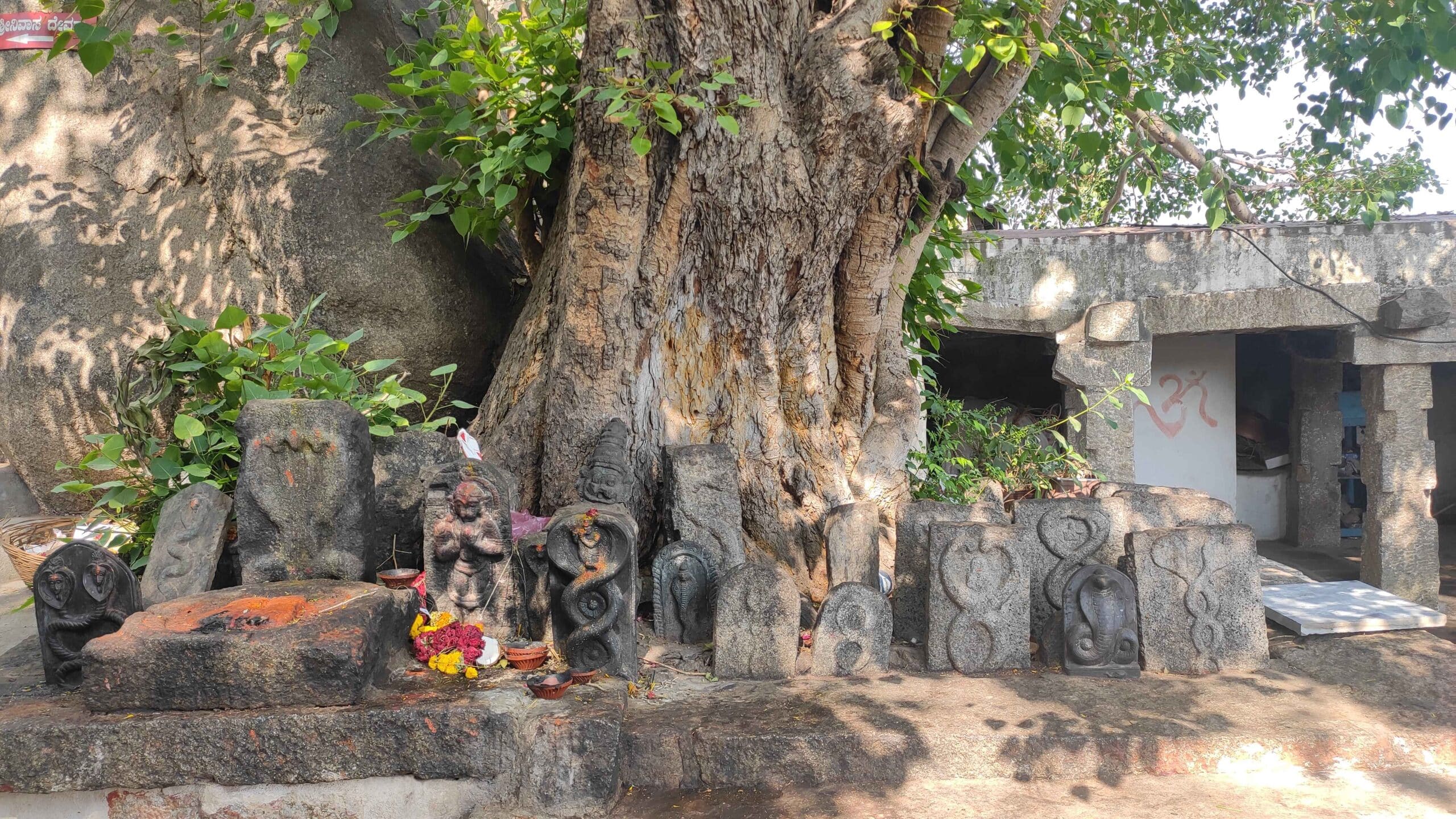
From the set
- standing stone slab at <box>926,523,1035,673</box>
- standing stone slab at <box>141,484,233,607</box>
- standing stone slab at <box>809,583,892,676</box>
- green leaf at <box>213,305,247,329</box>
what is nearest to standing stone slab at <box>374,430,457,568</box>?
standing stone slab at <box>141,484,233,607</box>

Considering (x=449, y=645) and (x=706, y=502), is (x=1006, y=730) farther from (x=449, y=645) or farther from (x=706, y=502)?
(x=449, y=645)

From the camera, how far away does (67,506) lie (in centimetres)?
557

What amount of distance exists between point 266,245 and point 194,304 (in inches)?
21.9

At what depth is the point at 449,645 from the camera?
3.38 meters

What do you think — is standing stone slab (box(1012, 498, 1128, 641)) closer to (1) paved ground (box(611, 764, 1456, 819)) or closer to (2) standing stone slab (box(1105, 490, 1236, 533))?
(2) standing stone slab (box(1105, 490, 1236, 533))

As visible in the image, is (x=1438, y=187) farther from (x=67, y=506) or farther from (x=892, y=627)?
(x=67, y=506)

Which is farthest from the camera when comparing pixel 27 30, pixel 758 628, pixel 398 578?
pixel 27 30

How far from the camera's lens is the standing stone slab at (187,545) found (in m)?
3.62

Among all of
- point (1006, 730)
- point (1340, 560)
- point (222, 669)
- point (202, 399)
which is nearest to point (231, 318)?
point (202, 399)

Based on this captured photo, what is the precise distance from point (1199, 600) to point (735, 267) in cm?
242

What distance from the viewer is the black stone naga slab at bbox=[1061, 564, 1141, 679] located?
3629 millimetres

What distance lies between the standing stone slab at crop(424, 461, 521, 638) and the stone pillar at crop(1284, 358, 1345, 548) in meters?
9.28

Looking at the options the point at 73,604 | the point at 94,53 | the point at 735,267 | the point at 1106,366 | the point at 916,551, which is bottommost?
the point at 73,604

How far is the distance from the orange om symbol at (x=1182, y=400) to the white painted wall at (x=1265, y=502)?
1639 millimetres
